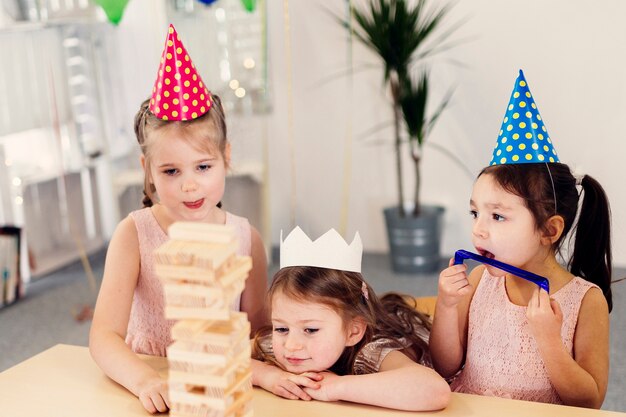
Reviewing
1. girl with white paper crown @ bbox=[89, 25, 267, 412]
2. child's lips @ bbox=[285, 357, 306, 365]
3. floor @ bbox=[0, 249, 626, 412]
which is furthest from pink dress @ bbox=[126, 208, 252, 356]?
floor @ bbox=[0, 249, 626, 412]

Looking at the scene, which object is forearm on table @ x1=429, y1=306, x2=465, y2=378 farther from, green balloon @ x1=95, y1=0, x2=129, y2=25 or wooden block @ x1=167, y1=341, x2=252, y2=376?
green balloon @ x1=95, y1=0, x2=129, y2=25

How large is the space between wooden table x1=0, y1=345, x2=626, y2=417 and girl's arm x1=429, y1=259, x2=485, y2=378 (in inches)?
9.4

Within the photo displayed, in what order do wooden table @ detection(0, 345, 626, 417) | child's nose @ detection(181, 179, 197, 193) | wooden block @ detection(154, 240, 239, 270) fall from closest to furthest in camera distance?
wooden block @ detection(154, 240, 239, 270), wooden table @ detection(0, 345, 626, 417), child's nose @ detection(181, 179, 197, 193)

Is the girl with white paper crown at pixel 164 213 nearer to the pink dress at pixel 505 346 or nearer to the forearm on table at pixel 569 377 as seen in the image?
the pink dress at pixel 505 346

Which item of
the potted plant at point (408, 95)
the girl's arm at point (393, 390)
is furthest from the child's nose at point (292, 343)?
the potted plant at point (408, 95)

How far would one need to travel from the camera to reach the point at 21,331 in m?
3.44

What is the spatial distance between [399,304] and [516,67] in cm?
233

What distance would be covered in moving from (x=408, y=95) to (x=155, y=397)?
8.67 feet

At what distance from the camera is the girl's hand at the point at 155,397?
126cm

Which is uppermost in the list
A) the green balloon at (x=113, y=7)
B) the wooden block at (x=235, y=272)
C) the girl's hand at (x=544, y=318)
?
the green balloon at (x=113, y=7)

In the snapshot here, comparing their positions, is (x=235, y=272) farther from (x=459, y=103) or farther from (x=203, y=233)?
(x=459, y=103)

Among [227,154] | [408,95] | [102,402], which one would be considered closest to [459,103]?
[408,95]

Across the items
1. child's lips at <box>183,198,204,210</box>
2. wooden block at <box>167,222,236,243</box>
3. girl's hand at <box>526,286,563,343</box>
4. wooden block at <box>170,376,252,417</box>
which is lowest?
girl's hand at <box>526,286,563,343</box>

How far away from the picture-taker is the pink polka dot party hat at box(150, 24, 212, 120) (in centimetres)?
150
